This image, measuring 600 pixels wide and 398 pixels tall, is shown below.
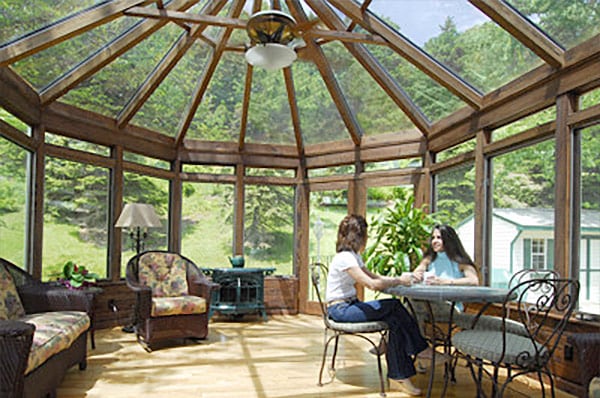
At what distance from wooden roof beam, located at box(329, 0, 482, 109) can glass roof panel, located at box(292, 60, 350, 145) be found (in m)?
1.50

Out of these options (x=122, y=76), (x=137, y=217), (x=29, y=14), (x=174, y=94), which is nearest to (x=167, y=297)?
(x=137, y=217)

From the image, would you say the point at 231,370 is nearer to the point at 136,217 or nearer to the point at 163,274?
the point at 163,274

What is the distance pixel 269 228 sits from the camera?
7613 mm

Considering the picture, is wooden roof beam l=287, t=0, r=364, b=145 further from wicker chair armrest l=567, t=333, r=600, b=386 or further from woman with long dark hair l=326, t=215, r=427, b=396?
wicker chair armrest l=567, t=333, r=600, b=386

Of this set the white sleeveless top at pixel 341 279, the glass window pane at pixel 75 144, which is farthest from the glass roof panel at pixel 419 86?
the glass window pane at pixel 75 144

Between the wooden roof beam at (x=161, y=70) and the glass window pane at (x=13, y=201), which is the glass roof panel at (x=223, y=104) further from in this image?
the glass window pane at (x=13, y=201)

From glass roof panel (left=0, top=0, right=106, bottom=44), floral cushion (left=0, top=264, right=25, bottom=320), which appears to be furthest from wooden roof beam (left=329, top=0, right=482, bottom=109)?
floral cushion (left=0, top=264, right=25, bottom=320)

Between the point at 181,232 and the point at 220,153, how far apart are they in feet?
4.37

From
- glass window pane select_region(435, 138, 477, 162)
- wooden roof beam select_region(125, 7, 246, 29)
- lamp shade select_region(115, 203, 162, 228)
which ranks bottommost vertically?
lamp shade select_region(115, 203, 162, 228)

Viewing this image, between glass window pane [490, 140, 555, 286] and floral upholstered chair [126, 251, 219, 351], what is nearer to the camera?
glass window pane [490, 140, 555, 286]

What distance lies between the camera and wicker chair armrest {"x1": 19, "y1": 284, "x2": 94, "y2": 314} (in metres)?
3.98

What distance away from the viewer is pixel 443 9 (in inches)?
187

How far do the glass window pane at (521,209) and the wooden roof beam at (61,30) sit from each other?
378cm

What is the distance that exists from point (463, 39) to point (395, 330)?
9.74 ft
